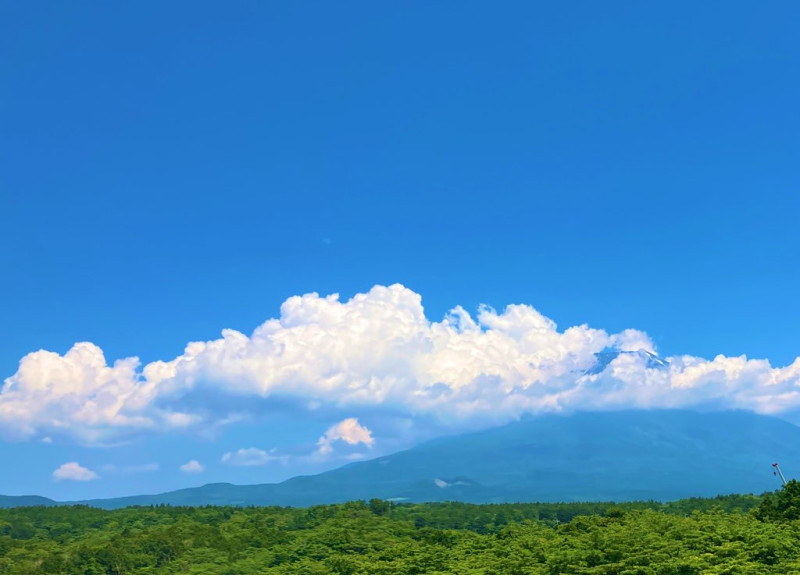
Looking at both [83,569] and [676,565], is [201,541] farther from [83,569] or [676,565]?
[676,565]

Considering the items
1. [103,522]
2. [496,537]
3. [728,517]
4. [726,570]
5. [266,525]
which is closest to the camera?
[726,570]

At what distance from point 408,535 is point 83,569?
120 ft

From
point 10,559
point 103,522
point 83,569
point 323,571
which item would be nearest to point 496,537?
point 323,571

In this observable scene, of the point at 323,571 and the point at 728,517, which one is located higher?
the point at 728,517

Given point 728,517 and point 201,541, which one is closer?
point 728,517

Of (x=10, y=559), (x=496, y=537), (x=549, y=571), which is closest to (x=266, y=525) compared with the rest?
(x=10, y=559)

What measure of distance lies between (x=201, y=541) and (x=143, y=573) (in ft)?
38.6

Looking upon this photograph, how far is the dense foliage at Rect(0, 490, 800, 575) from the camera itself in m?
49.2

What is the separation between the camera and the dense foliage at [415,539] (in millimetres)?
49178

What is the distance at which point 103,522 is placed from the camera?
11050 centimetres

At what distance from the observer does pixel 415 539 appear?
82.2 metres

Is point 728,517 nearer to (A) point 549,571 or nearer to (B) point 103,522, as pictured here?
(A) point 549,571

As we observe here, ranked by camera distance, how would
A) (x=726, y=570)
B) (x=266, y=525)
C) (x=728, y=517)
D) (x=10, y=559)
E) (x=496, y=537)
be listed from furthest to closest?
(x=266, y=525) → (x=10, y=559) → (x=496, y=537) → (x=728, y=517) → (x=726, y=570)

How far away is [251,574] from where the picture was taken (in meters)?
73.1
